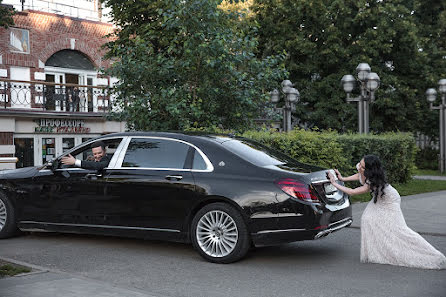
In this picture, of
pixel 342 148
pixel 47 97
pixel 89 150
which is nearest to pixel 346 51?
pixel 47 97

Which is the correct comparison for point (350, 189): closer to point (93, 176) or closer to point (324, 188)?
point (324, 188)

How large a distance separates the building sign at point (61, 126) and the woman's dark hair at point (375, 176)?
800 inches

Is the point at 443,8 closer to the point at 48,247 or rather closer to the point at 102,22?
the point at 102,22

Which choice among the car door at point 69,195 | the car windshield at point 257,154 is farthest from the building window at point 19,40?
the car windshield at point 257,154

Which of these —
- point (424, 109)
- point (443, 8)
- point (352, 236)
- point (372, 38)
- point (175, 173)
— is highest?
point (443, 8)

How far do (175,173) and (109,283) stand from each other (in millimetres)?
1908

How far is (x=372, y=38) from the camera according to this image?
2969cm

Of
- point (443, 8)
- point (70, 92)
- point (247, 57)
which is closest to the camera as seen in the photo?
point (247, 57)

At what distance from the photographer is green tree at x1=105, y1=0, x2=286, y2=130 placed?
43.6 ft

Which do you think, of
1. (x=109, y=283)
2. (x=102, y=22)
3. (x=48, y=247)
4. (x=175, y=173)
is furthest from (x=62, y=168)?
(x=102, y=22)

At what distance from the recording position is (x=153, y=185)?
296 inches

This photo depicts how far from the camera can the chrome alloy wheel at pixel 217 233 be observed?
23.0 feet

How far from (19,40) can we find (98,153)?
67.4 feet

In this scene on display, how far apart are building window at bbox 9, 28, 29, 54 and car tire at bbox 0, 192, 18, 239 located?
64.4ft
